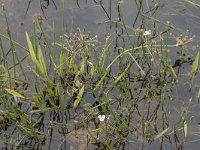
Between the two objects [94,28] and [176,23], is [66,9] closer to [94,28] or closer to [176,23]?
[94,28]

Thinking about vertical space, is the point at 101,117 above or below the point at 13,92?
below

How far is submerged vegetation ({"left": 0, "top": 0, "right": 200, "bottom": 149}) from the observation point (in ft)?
10.3

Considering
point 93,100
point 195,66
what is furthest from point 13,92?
point 195,66

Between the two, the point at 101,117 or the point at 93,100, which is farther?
the point at 93,100

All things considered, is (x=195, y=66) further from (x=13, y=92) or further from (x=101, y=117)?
(x=13, y=92)

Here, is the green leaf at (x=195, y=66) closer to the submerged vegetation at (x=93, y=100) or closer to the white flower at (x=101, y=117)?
the submerged vegetation at (x=93, y=100)

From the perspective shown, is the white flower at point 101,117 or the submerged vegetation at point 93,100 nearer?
the white flower at point 101,117

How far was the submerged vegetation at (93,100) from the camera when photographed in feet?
10.3

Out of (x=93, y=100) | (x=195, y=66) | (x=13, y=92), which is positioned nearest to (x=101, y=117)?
(x=93, y=100)

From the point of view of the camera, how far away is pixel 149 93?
347 cm

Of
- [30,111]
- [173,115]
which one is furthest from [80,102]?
[173,115]

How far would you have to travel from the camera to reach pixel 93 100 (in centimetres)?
342

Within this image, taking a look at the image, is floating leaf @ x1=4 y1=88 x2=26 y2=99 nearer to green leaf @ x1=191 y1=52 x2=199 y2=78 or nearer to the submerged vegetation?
the submerged vegetation

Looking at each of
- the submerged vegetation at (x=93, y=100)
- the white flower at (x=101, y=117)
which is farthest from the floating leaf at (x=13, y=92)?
the white flower at (x=101, y=117)
